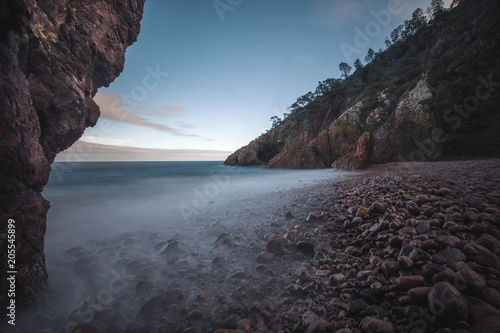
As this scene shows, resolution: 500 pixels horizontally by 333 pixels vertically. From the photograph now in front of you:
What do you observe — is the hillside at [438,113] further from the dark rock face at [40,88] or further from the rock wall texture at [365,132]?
the dark rock face at [40,88]

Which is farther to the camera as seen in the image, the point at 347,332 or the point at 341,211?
the point at 341,211

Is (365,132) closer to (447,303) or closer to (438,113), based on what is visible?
(438,113)

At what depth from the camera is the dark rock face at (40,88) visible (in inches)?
101

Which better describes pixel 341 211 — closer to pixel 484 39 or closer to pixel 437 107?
pixel 437 107

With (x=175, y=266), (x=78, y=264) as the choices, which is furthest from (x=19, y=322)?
(x=175, y=266)

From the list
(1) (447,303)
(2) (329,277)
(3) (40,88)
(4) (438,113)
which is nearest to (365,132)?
(4) (438,113)

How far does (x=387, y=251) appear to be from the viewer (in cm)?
258

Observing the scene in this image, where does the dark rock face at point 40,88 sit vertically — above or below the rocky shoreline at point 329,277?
above

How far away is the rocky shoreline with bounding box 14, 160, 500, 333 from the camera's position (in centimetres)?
167

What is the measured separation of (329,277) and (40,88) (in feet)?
20.7

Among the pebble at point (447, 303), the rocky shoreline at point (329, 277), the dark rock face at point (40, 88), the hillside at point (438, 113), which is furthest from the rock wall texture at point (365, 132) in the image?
the dark rock face at point (40, 88)

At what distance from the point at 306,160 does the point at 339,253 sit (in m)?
28.9

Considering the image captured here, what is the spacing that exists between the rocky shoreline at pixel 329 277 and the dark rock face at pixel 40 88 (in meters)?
1.21

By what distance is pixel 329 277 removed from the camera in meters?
2.58
